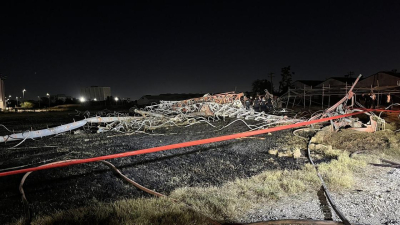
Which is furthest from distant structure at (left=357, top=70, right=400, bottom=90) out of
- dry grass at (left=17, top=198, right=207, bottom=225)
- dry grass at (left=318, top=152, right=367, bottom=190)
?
dry grass at (left=17, top=198, right=207, bottom=225)

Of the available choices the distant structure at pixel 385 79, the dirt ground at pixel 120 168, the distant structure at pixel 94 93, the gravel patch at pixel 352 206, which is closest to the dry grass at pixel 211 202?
the gravel patch at pixel 352 206

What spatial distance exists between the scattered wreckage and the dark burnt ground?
175cm

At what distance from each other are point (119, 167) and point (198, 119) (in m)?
9.50

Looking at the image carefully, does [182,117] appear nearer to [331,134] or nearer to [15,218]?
[331,134]

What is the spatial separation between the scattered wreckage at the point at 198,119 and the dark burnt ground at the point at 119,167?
5.74 ft

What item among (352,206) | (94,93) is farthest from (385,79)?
(94,93)

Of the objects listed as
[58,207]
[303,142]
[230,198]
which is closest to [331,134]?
[303,142]

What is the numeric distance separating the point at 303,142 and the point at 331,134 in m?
1.76

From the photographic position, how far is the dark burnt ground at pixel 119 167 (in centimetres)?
416

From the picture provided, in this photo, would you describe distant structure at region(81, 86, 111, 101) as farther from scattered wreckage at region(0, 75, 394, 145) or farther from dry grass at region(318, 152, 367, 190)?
dry grass at region(318, 152, 367, 190)

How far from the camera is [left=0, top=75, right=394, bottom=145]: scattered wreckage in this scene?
9523mm

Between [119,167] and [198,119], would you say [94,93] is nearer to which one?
[198,119]

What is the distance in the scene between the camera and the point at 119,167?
5.79 metres

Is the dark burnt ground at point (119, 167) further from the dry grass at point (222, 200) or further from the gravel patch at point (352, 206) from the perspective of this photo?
the gravel patch at point (352, 206)
